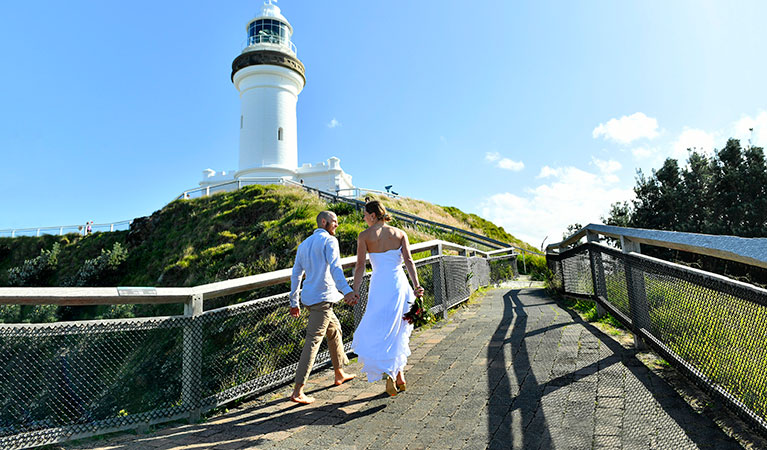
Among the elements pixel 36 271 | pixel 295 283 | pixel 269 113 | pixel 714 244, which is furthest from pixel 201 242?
pixel 714 244

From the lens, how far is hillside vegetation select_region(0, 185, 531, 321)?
1870 cm

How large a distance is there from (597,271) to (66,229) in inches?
1787

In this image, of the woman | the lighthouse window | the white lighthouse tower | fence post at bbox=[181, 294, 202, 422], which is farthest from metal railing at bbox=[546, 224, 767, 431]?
the lighthouse window

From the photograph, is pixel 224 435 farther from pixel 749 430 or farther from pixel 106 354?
pixel 749 430

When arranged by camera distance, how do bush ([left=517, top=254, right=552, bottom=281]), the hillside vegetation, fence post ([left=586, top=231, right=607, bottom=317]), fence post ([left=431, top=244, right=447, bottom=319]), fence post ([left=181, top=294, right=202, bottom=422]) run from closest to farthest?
fence post ([left=181, top=294, right=202, bottom=422])
fence post ([left=586, top=231, right=607, bottom=317])
fence post ([left=431, top=244, right=447, bottom=319])
bush ([left=517, top=254, right=552, bottom=281])
the hillside vegetation

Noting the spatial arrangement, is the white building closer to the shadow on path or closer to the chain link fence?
the shadow on path

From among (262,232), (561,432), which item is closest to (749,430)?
(561,432)

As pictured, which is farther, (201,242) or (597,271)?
(201,242)

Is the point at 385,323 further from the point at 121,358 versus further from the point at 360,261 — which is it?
the point at 121,358

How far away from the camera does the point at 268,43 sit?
38781 mm

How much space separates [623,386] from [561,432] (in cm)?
107

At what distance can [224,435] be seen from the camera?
3328 millimetres

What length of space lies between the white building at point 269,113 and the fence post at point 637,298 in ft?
107

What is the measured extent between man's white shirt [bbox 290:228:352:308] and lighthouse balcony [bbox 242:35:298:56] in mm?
39085
